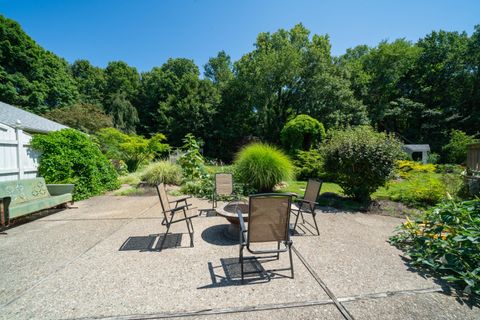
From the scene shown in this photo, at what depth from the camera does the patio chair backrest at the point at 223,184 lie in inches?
223

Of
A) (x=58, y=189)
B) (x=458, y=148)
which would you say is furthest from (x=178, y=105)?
(x=458, y=148)

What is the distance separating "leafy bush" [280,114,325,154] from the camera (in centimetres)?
1170

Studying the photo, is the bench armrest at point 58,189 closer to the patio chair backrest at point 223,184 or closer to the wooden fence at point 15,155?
the wooden fence at point 15,155

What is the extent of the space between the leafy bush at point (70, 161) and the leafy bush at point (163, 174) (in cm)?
165

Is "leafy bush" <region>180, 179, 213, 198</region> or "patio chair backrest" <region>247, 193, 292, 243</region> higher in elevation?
"patio chair backrest" <region>247, 193, 292, 243</region>

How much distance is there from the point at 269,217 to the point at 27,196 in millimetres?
5925

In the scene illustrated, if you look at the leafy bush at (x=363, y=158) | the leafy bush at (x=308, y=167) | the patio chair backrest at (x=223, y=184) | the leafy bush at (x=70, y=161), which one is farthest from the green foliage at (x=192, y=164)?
the leafy bush at (x=363, y=158)

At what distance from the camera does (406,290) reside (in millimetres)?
2312

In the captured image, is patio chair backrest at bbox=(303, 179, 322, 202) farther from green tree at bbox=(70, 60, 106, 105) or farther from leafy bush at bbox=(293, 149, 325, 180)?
green tree at bbox=(70, 60, 106, 105)

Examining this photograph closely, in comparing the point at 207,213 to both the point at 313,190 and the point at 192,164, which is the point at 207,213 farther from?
the point at 192,164

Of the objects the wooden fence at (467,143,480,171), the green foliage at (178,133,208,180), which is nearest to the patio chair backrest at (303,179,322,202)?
the green foliage at (178,133,208,180)

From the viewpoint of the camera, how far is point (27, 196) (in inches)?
191

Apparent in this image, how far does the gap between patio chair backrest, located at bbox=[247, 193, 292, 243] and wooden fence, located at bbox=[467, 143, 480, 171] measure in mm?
7108

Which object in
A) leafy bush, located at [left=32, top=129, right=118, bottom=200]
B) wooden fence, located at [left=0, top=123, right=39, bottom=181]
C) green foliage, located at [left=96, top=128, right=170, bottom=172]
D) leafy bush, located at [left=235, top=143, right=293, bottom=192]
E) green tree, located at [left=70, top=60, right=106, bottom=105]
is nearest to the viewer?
wooden fence, located at [left=0, top=123, right=39, bottom=181]
